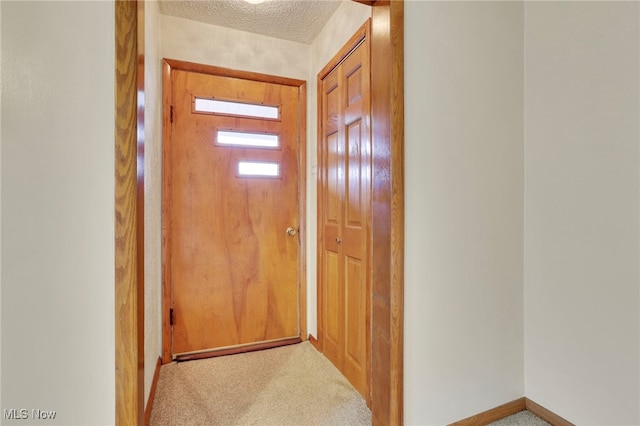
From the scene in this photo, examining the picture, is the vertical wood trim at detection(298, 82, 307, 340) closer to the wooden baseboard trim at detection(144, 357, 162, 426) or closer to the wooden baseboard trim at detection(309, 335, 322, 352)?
the wooden baseboard trim at detection(309, 335, 322, 352)

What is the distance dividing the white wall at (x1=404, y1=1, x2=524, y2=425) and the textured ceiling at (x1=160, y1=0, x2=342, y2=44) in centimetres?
104

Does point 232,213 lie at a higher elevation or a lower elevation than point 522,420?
higher

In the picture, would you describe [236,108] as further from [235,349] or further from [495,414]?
[495,414]

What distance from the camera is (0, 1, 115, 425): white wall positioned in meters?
0.90

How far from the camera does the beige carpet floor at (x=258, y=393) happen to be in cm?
163

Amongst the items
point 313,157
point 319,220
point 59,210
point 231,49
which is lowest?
point 319,220

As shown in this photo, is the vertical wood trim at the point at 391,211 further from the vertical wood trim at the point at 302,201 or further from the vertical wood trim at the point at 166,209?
the vertical wood trim at the point at 166,209

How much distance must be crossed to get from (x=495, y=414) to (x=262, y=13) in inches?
113

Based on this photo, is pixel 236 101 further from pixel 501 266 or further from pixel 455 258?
pixel 501 266

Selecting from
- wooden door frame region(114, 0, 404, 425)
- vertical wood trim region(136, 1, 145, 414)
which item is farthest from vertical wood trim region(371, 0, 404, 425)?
vertical wood trim region(136, 1, 145, 414)

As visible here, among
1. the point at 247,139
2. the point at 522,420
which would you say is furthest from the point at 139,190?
the point at 522,420

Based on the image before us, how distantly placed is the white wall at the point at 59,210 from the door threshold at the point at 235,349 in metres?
1.43

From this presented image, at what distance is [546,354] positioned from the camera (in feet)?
5.19

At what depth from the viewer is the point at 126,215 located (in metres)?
0.97
